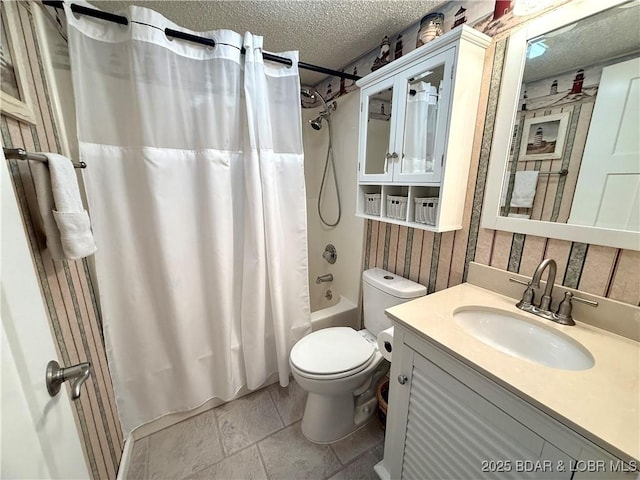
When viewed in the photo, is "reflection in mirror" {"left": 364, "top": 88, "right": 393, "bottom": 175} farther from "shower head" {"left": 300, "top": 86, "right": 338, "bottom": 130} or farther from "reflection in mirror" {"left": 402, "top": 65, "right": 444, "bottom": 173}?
"shower head" {"left": 300, "top": 86, "right": 338, "bottom": 130}

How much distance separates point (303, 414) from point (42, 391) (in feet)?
4.46

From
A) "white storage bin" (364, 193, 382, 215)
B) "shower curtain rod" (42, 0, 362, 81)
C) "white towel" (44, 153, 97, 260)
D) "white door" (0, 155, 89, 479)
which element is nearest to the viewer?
"white door" (0, 155, 89, 479)

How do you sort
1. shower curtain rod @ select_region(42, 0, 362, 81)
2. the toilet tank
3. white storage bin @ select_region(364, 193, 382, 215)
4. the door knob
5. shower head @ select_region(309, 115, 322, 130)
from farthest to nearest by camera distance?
shower head @ select_region(309, 115, 322, 130) → white storage bin @ select_region(364, 193, 382, 215) → the toilet tank → shower curtain rod @ select_region(42, 0, 362, 81) → the door knob

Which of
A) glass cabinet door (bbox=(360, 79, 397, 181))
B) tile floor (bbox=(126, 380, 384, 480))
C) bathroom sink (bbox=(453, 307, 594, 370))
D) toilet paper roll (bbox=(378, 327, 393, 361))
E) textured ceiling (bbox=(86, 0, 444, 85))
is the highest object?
textured ceiling (bbox=(86, 0, 444, 85))

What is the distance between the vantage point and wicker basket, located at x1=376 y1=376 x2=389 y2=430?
57.3 inches

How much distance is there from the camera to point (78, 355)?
94cm

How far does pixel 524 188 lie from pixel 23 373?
153 cm

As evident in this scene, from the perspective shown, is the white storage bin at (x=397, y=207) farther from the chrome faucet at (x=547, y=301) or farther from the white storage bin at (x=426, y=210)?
the chrome faucet at (x=547, y=301)

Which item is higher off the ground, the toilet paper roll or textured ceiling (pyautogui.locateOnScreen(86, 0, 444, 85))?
textured ceiling (pyautogui.locateOnScreen(86, 0, 444, 85))

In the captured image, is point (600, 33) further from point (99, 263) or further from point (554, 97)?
point (99, 263)

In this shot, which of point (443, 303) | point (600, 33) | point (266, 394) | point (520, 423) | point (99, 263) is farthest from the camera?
point (266, 394)

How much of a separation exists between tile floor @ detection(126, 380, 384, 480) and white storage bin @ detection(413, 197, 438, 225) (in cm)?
120

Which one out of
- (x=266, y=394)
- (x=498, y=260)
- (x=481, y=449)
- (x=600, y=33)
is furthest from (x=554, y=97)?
(x=266, y=394)

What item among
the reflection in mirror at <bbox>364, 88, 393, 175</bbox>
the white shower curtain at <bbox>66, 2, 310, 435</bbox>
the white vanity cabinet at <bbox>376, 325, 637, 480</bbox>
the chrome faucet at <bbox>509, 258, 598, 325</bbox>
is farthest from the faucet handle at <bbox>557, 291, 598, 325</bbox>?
the white shower curtain at <bbox>66, 2, 310, 435</bbox>
